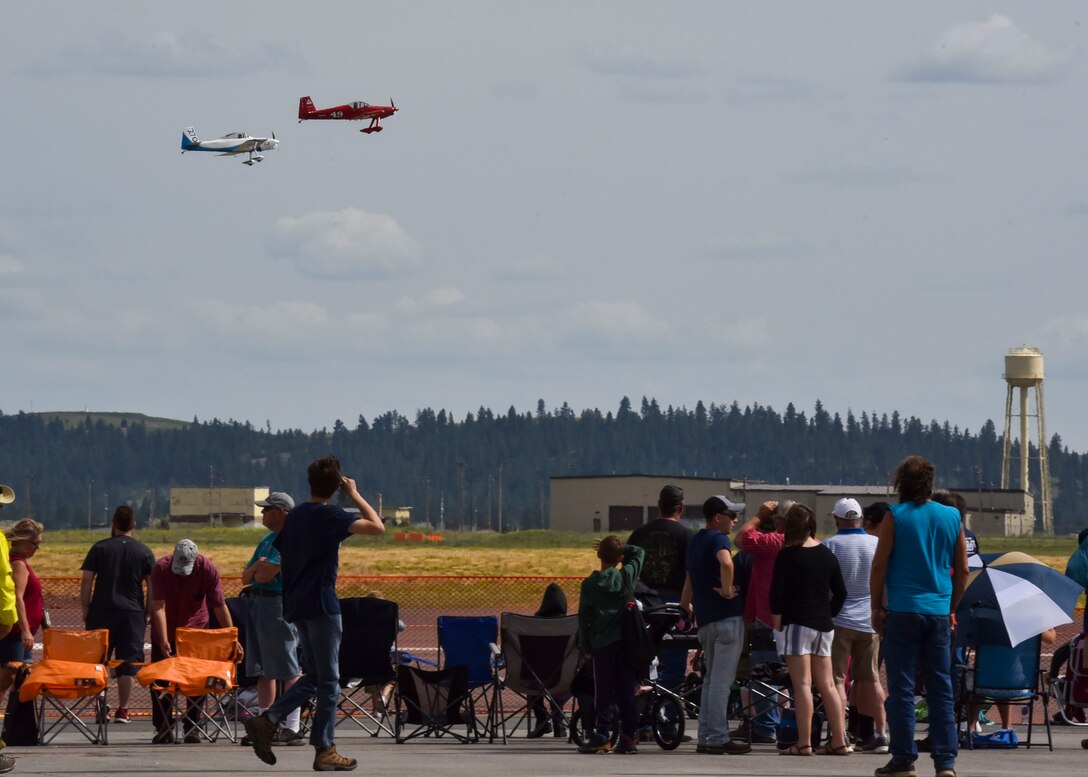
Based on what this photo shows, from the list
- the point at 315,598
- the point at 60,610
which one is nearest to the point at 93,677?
the point at 315,598

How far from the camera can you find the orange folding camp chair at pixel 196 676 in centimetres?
1309

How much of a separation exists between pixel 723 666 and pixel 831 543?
116 centimetres

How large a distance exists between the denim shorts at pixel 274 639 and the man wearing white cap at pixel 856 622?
3871mm

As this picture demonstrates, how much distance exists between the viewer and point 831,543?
13.0 meters

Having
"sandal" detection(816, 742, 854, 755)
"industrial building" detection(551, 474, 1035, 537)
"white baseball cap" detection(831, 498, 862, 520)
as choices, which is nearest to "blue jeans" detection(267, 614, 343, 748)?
"sandal" detection(816, 742, 854, 755)

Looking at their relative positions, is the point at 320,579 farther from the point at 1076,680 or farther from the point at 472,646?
the point at 1076,680

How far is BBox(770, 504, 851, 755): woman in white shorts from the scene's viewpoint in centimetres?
1227

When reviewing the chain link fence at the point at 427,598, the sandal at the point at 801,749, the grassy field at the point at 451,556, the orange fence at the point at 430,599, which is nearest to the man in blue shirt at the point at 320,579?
the sandal at the point at 801,749

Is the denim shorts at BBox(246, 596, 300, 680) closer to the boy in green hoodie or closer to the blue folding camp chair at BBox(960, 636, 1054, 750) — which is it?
the boy in green hoodie

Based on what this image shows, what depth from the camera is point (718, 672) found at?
12.7m

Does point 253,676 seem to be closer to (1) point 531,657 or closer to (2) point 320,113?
(1) point 531,657

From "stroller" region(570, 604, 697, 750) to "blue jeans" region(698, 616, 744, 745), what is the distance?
0.34 meters

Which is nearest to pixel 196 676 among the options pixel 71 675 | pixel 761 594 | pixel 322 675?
pixel 71 675

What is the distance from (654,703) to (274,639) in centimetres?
277
